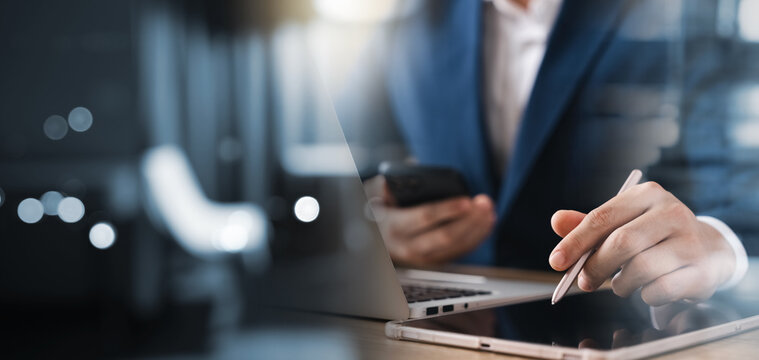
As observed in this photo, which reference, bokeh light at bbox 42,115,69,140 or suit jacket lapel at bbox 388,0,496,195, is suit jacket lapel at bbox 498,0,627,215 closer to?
suit jacket lapel at bbox 388,0,496,195

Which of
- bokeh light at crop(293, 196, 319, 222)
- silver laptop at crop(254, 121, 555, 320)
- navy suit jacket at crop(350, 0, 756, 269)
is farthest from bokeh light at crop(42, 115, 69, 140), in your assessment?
silver laptop at crop(254, 121, 555, 320)

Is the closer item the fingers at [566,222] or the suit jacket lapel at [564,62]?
the fingers at [566,222]

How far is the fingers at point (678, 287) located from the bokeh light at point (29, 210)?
10.1ft

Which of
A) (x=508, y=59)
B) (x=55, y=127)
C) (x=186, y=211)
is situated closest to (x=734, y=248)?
(x=508, y=59)

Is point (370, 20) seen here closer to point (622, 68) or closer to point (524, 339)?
point (622, 68)

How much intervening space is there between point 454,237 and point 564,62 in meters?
0.27

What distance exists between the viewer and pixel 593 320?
52 centimetres

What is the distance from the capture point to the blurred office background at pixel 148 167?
308cm

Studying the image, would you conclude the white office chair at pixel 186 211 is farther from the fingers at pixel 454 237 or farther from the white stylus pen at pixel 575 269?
the white stylus pen at pixel 575 269

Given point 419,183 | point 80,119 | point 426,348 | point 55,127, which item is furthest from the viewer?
point 80,119

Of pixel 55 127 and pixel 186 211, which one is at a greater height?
pixel 55 127

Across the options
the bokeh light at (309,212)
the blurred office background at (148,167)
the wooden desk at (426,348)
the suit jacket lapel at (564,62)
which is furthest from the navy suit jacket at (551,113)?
the blurred office background at (148,167)

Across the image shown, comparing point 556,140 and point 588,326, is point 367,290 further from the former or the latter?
point 556,140

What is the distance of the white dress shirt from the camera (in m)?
1.01
